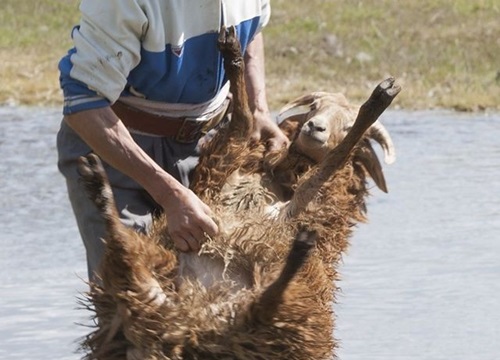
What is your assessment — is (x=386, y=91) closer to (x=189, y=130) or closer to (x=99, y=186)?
(x=189, y=130)

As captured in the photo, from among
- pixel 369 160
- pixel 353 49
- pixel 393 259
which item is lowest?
pixel 393 259

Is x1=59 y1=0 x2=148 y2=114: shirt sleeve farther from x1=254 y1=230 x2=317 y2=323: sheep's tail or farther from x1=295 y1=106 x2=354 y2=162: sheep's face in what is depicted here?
x1=295 y1=106 x2=354 y2=162: sheep's face

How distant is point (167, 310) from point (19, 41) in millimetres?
12461

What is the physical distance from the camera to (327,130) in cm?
598

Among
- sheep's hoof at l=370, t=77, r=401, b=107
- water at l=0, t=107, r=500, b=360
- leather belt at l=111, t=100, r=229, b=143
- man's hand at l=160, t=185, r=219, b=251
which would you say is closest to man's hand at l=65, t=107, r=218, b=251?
man's hand at l=160, t=185, r=219, b=251

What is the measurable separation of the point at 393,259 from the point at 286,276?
12.8 feet

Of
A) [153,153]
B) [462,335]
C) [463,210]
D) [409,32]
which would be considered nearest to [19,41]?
[409,32]

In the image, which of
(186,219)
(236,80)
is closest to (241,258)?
(186,219)

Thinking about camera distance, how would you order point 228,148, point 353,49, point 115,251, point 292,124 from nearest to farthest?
point 115,251 → point 228,148 → point 292,124 → point 353,49

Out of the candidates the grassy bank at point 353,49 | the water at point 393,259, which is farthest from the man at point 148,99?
the grassy bank at point 353,49

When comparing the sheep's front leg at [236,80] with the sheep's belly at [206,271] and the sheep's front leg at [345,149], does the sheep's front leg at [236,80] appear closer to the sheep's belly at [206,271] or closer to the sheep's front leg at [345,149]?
the sheep's front leg at [345,149]

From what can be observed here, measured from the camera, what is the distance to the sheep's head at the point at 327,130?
5934mm

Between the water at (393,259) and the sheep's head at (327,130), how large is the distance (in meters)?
0.89

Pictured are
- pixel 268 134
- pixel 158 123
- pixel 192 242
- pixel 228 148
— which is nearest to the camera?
pixel 192 242
